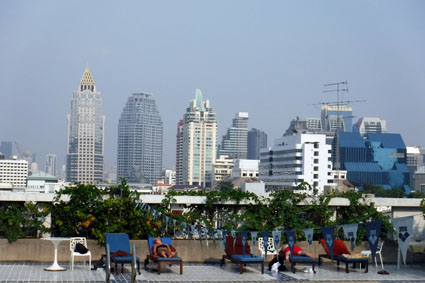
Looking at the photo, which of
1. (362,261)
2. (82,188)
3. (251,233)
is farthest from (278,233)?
(82,188)

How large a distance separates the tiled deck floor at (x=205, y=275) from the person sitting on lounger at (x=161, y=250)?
0.34 m

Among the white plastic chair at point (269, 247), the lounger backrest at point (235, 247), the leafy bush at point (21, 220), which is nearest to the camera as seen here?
the lounger backrest at point (235, 247)

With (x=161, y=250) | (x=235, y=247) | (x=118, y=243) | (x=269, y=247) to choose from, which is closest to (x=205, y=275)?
(x=161, y=250)

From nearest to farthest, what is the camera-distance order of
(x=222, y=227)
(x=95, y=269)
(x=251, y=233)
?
1. (x=95, y=269)
2. (x=251, y=233)
3. (x=222, y=227)

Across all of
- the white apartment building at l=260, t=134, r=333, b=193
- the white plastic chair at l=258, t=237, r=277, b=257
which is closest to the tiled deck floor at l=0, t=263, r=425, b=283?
the white plastic chair at l=258, t=237, r=277, b=257

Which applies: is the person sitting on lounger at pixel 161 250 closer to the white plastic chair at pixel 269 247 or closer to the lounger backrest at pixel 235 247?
the lounger backrest at pixel 235 247

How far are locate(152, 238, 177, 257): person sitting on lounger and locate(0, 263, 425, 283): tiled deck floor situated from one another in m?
0.34

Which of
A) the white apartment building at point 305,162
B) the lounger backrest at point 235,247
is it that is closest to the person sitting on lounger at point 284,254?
the lounger backrest at point 235,247

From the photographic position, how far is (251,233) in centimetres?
1538

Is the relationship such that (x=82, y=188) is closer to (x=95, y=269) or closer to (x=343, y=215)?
(x=95, y=269)

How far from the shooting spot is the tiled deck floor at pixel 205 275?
13094 mm

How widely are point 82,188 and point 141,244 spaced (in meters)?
1.82

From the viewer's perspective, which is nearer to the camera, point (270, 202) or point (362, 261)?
point (362, 261)

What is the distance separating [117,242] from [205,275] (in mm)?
1863
